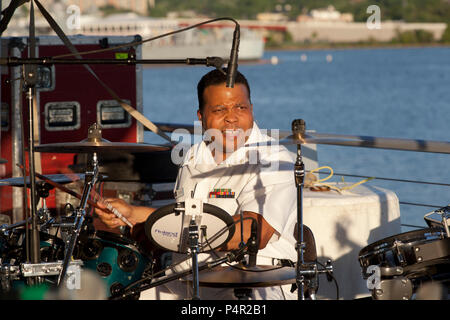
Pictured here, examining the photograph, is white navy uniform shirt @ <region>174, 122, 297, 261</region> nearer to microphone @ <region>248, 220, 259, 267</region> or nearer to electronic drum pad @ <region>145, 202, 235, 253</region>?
microphone @ <region>248, 220, 259, 267</region>

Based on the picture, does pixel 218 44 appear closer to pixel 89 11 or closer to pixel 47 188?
pixel 89 11

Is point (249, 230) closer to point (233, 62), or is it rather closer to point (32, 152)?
point (233, 62)

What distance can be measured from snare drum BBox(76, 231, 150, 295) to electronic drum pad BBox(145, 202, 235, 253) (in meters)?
0.72

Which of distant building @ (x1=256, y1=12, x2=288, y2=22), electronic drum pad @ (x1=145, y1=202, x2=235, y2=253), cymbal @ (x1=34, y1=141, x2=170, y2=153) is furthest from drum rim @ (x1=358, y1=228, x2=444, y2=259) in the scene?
distant building @ (x1=256, y1=12, x2=288, y2=22)

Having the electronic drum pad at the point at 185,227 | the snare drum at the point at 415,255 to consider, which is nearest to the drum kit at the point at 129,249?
the electronic drum pad at the point at 185,227

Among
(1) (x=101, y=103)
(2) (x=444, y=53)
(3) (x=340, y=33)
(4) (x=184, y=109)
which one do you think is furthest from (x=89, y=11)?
(1) (x=101, y=103)

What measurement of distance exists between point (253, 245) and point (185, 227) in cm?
26

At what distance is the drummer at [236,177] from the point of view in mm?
3516

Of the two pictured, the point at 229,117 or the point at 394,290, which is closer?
the point at 394,290

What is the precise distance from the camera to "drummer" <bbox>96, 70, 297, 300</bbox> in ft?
11.5

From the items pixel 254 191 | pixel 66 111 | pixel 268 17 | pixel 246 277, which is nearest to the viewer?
pixel 246 277

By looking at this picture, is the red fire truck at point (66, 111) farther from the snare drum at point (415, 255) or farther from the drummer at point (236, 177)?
the snare drum at point (415, 255)

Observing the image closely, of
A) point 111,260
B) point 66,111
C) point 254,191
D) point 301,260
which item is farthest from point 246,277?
point 66,111

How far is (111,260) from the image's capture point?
13.1 ft
